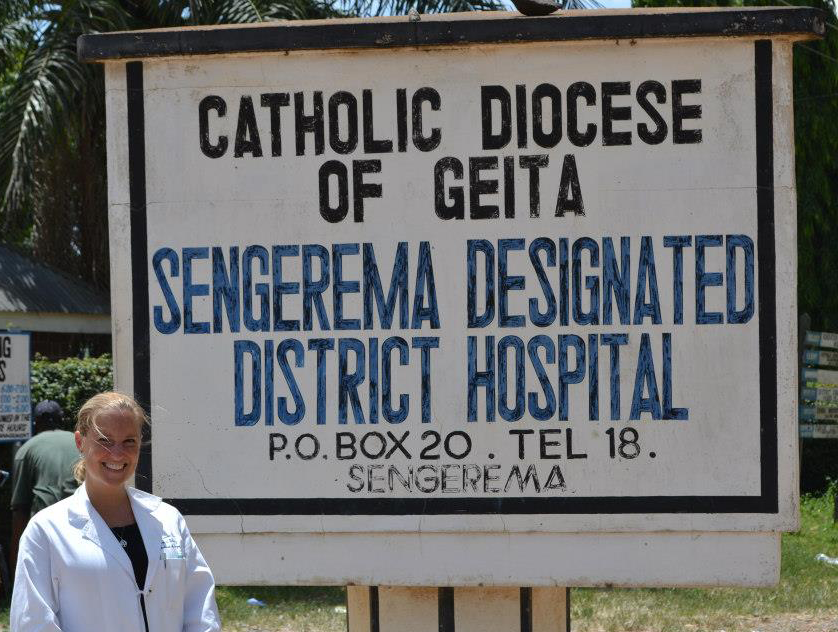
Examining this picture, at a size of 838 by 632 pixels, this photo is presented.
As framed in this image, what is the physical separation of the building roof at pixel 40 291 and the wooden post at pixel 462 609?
529 inches

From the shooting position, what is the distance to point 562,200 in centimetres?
444

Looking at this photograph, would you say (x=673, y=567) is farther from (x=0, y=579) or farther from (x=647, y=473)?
(x=0, y=579)

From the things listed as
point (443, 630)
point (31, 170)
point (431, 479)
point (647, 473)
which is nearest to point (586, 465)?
point (647, 473)

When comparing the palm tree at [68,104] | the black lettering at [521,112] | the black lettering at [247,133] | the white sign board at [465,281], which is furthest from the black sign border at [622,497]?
the palm tree at [68,104]

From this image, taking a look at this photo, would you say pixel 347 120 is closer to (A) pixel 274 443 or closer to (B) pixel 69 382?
(A) pixel 274 443

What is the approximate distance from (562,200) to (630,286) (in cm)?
38

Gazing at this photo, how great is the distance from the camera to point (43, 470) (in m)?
8.73

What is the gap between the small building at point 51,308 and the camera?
685 inches

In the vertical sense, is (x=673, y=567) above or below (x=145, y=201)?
below

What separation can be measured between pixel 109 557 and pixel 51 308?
14.8m

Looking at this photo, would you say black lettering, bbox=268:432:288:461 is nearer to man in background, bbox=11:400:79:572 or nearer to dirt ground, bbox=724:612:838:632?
man in background, bbox=11:400:79:572

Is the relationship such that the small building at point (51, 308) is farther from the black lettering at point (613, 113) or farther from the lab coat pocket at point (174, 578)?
the lab coat pocket at point (174, 578)


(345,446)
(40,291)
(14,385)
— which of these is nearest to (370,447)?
(345,446)

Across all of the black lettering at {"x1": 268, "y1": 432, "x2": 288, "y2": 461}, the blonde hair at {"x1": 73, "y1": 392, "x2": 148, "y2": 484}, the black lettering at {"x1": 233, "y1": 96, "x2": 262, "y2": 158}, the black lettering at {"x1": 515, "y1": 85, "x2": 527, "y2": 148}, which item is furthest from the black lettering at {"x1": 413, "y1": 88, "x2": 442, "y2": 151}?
the blonde hair at {"x1": 73, "y1": 392, "x2": 148, "y2": 484}
